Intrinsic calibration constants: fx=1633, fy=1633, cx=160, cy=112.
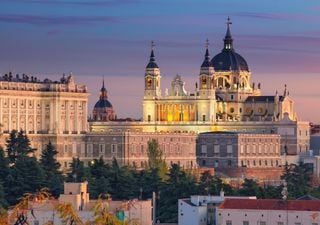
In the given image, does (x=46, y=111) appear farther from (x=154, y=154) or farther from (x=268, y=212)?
(x=268, y=212)

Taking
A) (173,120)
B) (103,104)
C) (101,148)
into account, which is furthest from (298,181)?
(103,104)

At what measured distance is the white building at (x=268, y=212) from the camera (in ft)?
184

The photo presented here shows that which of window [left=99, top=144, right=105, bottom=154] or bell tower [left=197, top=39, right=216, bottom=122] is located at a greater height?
bell tower [left=197, top=39, right=216, bottom=122]

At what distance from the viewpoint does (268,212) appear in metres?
56.8

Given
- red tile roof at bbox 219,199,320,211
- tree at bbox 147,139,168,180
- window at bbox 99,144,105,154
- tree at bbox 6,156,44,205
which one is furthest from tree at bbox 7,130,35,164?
red tile roof at bbox 219,199,320,211

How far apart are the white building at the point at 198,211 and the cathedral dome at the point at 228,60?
325 ft

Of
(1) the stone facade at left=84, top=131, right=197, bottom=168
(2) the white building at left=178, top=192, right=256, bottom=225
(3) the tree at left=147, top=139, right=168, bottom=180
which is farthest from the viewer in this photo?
(1) the stone facade at left=84, top=131, right=197, bottom=168

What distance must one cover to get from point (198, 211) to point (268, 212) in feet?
18.9

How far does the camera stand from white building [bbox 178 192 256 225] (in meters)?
61.5

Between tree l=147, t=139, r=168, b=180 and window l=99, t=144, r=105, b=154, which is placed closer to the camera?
tree l=147, t=139, r=168, b=180

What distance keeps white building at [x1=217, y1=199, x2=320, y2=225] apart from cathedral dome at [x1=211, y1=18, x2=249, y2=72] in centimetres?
10427

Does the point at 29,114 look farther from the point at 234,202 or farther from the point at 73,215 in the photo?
the point at 73,215

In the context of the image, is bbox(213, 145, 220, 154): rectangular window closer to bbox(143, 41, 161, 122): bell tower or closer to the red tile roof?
bbox(143, 41, 161, 122): bell tower

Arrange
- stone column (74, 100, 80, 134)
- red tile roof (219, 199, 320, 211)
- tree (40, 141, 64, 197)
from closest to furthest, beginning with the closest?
red tile roof (219, 199, 320, 211) → tree (40, 141, 64, 197) → stone column (74, 100, 80, 134)
